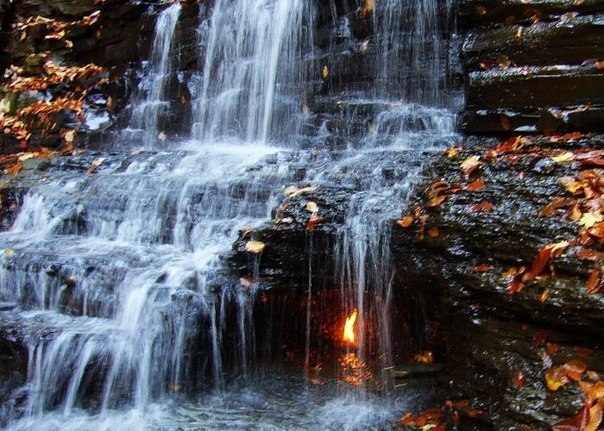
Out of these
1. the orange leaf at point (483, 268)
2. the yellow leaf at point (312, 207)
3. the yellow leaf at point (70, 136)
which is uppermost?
the yellow leaf at point (70, 136)

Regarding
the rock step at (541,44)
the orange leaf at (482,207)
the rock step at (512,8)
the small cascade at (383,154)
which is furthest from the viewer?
the rock step at (512,8)

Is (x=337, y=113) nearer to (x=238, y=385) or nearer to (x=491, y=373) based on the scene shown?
(x=238, y=385)

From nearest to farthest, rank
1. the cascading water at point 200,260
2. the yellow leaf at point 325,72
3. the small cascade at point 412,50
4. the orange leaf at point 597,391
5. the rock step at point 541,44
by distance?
the orange leaf at point 597,391
the cascading water at point 200,260
the rock step at point 541,44
the small cascade at point 412,50
the yellow leaf at point 325,72

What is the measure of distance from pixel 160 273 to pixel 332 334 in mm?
1850

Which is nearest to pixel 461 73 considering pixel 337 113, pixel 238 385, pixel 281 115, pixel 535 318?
pixel 337 113

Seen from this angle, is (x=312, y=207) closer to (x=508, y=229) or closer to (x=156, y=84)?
(x=508, y=229)

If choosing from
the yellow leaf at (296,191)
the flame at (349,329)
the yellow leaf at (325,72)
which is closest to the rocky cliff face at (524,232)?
the flame at (349,329)

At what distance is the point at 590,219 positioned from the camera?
3537 millimetres

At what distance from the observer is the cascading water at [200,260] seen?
4.44 meters

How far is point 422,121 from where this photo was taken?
6957 mm

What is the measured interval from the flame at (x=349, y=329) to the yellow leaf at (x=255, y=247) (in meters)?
1.12

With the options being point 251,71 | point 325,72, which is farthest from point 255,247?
point 251,71

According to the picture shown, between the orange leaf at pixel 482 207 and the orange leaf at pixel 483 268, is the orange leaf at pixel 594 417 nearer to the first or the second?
the orange leaf at pixel 483 268

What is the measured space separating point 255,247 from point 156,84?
A: 6.58 m
